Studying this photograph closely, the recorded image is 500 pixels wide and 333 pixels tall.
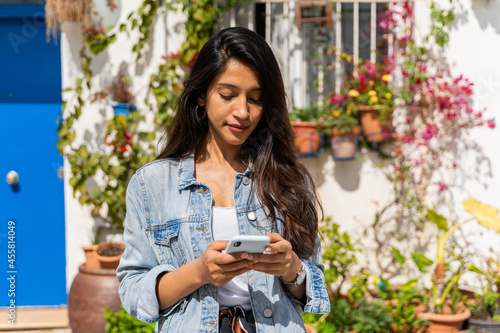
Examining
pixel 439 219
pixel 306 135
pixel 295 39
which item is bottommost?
pixel 439 219

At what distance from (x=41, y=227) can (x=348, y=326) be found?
2.56 m

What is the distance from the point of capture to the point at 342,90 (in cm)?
392

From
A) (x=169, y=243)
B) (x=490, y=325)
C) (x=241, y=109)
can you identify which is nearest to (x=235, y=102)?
(x=241, y=109)

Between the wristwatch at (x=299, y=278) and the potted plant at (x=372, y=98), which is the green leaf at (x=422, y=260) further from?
the wristwatch at (x=299, y=278)

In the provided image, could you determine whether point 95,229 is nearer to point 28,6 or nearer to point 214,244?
point 28,6

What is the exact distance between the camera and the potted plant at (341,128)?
3752 mm

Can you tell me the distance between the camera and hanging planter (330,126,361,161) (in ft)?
12.4

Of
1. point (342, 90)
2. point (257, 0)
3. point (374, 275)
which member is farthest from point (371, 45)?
point (374, 275)

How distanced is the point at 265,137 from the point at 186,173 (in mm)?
301

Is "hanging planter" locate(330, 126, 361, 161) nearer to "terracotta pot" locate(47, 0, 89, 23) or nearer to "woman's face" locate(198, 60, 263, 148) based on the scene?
"terracotta pot" locate(47, 0, 89, 23)

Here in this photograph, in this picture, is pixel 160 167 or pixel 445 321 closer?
Answer: pixel 160 167

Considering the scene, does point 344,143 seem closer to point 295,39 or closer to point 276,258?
point 295,39

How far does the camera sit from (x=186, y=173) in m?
1.48

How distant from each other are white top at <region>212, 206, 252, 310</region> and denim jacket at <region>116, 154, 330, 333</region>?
3cm
